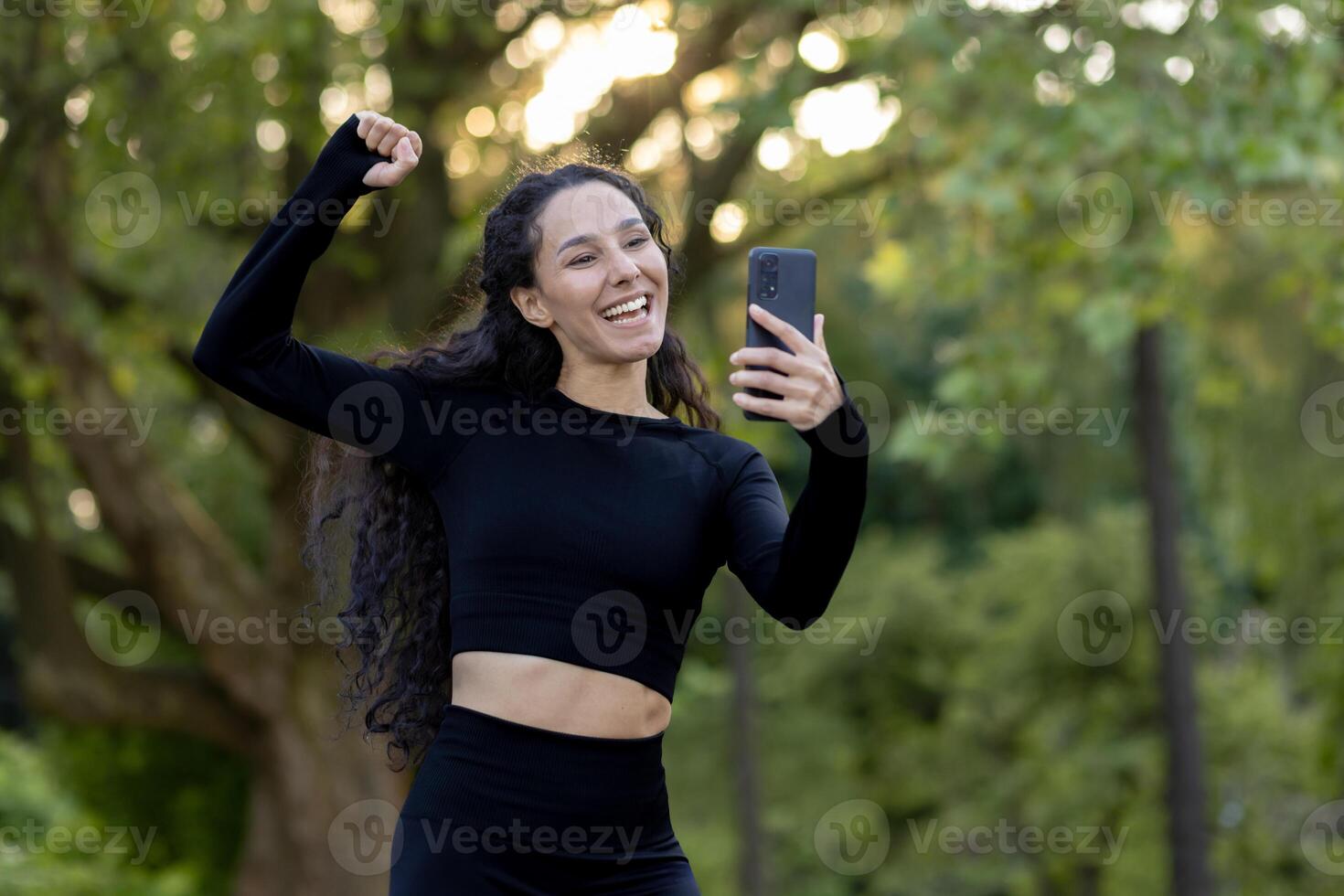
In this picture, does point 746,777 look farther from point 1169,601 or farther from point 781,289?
point 781,289

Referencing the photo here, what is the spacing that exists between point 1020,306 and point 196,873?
13.1 m

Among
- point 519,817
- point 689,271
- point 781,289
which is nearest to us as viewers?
point 781,289

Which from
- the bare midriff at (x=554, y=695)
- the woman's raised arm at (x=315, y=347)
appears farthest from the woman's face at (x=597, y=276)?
the bare midriff at (x=554, y=695)

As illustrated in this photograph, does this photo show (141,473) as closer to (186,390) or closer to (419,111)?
(186,390)

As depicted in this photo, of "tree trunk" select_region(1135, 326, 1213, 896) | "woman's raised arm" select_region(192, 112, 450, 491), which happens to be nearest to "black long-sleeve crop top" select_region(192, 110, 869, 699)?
"woman's raised arm" select_region(192, 112, 450, 491)

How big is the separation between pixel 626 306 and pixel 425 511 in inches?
22.3

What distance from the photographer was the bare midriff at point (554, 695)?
2.55 metres

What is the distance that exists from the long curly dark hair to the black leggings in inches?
15.0

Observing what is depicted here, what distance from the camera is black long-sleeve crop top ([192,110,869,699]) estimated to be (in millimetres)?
2574

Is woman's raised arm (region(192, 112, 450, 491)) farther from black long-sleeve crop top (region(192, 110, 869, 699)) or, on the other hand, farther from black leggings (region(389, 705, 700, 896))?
black leggings (region(389, 705, 700, 896))

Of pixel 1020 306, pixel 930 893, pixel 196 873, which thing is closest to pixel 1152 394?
pixel 1020 306

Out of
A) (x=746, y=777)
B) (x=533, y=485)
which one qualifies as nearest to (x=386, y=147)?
(x=533, y=485)

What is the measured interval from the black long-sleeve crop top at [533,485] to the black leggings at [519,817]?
14 centimetres

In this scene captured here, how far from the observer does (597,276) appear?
9.03 ft
